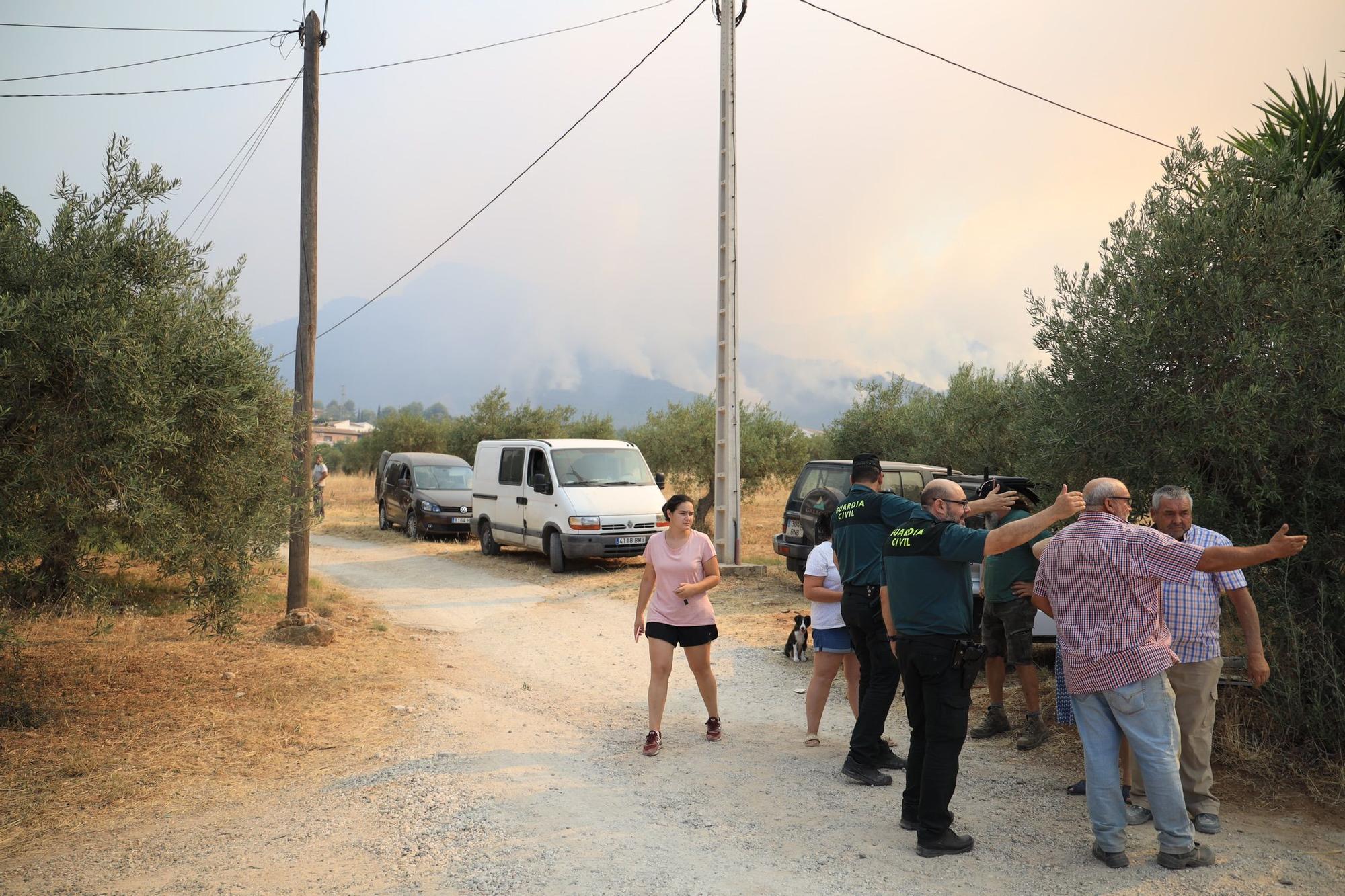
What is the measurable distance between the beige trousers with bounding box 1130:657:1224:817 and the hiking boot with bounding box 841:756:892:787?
1421 mm

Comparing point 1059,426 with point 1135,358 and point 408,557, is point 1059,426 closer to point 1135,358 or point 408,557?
point 1135,358

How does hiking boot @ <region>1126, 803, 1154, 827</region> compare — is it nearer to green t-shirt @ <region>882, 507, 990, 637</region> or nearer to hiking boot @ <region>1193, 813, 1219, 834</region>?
hiking boot @ <region>1193, 813, 1219, 834</region>

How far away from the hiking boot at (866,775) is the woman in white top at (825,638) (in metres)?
0.52

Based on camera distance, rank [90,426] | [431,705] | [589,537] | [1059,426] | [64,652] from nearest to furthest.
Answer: [90,426] < [1059,426] < [431,705] < [64,652] < [589,537]

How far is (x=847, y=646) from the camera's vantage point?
627cm

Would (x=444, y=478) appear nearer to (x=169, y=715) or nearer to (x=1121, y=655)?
(x=169, y=715)

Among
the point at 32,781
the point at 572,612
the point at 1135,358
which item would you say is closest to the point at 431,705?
the point at 32,781

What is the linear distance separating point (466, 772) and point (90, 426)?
9.84 ft

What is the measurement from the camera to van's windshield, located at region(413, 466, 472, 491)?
21.6m

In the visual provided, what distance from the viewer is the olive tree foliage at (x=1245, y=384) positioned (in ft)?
17.3

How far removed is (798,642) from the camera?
916 centimetres

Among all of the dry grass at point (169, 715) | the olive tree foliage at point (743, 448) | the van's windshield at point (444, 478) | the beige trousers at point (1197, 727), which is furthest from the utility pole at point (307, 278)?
the olive tree foliage at point (743, 448)

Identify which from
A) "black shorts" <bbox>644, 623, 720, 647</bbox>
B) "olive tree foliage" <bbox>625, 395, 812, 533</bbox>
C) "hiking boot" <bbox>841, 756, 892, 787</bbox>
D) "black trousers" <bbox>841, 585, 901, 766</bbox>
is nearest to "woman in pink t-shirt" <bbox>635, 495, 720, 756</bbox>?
"black shorts" <bbox>644, 623, 720, 647</bbox>

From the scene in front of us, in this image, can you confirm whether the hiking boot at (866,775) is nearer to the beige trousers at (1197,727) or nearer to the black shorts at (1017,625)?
the black shorts at (1017,625)
